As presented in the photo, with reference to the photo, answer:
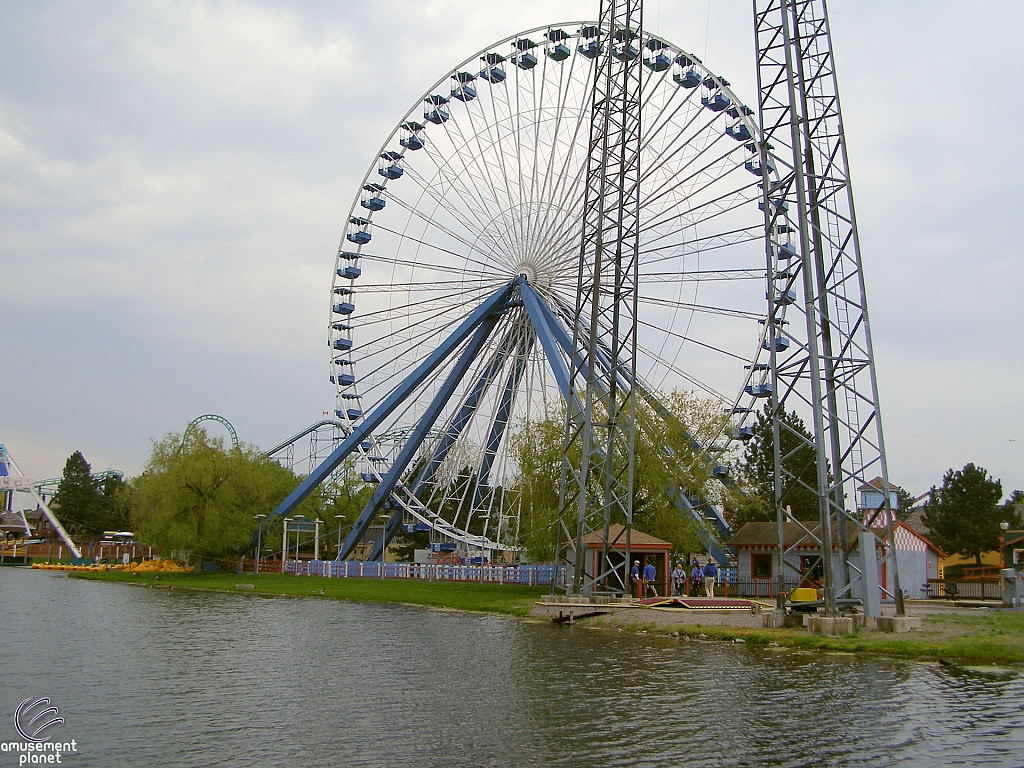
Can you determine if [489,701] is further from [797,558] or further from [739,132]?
[739,132]

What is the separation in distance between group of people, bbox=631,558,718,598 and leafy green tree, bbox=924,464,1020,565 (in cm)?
3087

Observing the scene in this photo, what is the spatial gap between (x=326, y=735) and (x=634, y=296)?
802 inches

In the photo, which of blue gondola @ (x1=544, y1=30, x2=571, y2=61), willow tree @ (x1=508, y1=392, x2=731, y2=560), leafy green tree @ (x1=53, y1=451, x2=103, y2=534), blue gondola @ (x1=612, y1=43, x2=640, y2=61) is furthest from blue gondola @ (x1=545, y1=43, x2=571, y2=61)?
leafy green tree @ (x1=53, y1=451, x2=103, y2=534)

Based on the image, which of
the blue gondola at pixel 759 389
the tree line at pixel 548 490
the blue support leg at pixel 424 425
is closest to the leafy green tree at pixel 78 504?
the tree line at pixel 548 490

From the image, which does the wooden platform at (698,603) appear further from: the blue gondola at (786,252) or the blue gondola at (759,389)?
the blue gondola at (759,389)

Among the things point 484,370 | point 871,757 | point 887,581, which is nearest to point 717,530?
point 887,581

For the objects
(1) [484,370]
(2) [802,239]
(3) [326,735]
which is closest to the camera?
(3) [326,735]

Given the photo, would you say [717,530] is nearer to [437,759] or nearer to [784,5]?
[784,5]

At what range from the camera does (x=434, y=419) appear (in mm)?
47312

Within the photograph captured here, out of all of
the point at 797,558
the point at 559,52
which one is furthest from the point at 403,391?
the point at 797,558

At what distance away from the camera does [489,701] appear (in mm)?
13109

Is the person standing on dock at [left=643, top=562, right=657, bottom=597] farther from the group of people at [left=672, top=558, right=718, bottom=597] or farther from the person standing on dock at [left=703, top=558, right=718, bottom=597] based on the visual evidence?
the person standing on dock at [left=703, top=558, right=718, bottom=597]

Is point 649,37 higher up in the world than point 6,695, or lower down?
higher up

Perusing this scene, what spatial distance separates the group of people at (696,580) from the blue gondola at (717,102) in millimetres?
17556
